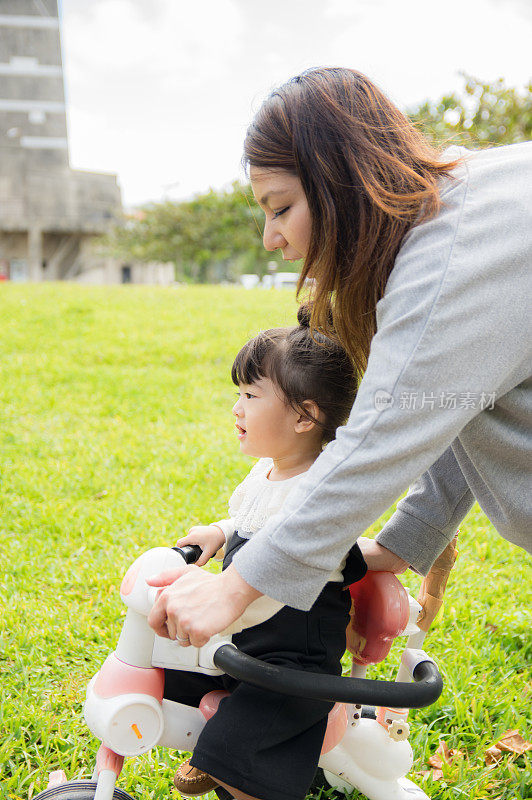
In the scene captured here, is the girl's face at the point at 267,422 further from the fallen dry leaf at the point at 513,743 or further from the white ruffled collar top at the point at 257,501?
the fallen dry leaf at the point at 513,743

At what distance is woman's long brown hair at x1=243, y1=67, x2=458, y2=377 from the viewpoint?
121cm

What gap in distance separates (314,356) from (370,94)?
0.56 m

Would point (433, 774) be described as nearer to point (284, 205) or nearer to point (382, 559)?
point (382, 559)

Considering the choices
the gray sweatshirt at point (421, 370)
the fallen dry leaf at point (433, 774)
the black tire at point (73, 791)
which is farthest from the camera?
the fallen dry leaf at point (433, 774)

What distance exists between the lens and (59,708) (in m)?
2.16

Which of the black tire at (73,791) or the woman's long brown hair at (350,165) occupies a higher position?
the woman's long brown hair at (350,165)

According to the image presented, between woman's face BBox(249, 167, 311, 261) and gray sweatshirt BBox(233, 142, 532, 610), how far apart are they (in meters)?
0.22

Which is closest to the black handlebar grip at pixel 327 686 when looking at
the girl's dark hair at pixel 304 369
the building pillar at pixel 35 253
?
the girl's dark hair at pixel 304 369

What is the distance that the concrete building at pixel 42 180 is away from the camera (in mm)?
26812

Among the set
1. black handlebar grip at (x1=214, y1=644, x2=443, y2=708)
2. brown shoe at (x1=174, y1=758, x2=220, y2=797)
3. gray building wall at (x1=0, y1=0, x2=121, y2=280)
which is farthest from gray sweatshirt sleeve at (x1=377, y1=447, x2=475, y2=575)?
gray building wall at (x1=0, y1=0, x2=121, y2=280)

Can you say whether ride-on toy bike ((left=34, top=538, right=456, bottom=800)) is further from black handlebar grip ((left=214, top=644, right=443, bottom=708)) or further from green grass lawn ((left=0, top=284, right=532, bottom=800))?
green grass lawn ((left=0, top=284, right=532, bottom=800))

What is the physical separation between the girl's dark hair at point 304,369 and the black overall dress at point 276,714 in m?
0.36

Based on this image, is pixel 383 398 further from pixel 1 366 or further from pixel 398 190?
pixel 1 366

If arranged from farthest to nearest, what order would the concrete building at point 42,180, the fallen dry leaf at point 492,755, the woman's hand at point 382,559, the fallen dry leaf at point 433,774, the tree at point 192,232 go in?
the concrete building at point 42,180, the tree at point 192,232, the fallen dry leaf at point 492,755, the fallen dry leaf at point 433,774, the woman's hand at point 382,559
